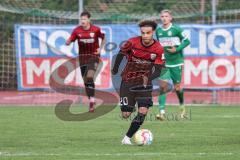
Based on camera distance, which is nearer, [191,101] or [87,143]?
[87,143]

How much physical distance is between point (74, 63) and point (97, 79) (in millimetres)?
745

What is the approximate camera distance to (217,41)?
19.3 m

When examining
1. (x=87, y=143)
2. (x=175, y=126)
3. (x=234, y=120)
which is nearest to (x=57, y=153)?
(x=87, y=143)

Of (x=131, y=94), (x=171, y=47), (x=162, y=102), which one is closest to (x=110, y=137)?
(x=131, y=94)

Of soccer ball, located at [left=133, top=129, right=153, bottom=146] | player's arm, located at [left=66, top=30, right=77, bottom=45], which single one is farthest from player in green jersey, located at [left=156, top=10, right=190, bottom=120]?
soccer ball, located at [left=133, top=129, right=153, bottom=146]

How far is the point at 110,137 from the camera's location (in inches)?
453

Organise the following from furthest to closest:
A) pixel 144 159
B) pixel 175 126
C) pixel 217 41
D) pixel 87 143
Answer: pixel 217 41
pixel 175 126
pixel 87 143
pixel 144 159

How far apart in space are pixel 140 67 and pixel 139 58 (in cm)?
20

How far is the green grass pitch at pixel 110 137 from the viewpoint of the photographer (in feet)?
30.8

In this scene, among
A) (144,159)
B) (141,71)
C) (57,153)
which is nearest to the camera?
(144,159)

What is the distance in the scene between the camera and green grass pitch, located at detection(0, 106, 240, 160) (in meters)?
9.38

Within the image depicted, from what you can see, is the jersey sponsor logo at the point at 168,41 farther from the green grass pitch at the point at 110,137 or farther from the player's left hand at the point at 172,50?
the green grass pitch at the point at 110,137

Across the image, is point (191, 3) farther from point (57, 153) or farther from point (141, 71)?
point (57, 153)

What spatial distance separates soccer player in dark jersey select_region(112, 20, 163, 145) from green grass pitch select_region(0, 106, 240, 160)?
0.62 metres
